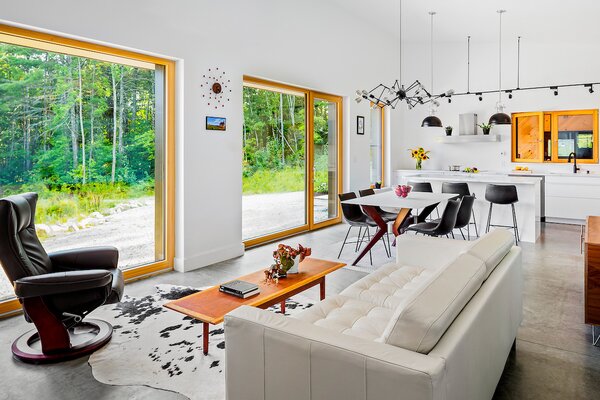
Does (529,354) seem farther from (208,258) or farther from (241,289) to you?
(208,258)

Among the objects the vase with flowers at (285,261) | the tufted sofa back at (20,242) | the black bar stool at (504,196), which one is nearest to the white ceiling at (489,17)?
the black bar stool at (504,196)

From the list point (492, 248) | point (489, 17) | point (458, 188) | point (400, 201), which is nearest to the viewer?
point (492, 248)

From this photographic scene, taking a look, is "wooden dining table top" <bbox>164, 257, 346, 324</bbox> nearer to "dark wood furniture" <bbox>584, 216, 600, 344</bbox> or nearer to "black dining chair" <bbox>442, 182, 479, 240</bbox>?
"dark wood furniture" <bbox>584, 216, 600, 344</bbox>

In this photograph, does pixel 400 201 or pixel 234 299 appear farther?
pixel 400 201

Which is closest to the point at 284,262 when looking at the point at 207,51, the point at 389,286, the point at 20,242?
the point at 389,286

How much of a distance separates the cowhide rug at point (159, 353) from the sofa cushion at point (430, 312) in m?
1.23

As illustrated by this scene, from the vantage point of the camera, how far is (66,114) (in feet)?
12.7

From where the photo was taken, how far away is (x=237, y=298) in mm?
2668

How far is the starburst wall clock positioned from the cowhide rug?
2.45m

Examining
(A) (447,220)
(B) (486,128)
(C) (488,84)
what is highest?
(C) (488,84)

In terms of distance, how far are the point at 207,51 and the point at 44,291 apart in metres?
3.29

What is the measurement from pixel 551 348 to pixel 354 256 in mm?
2755

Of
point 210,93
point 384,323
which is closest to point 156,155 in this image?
point 210,93

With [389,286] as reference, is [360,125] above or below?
above
